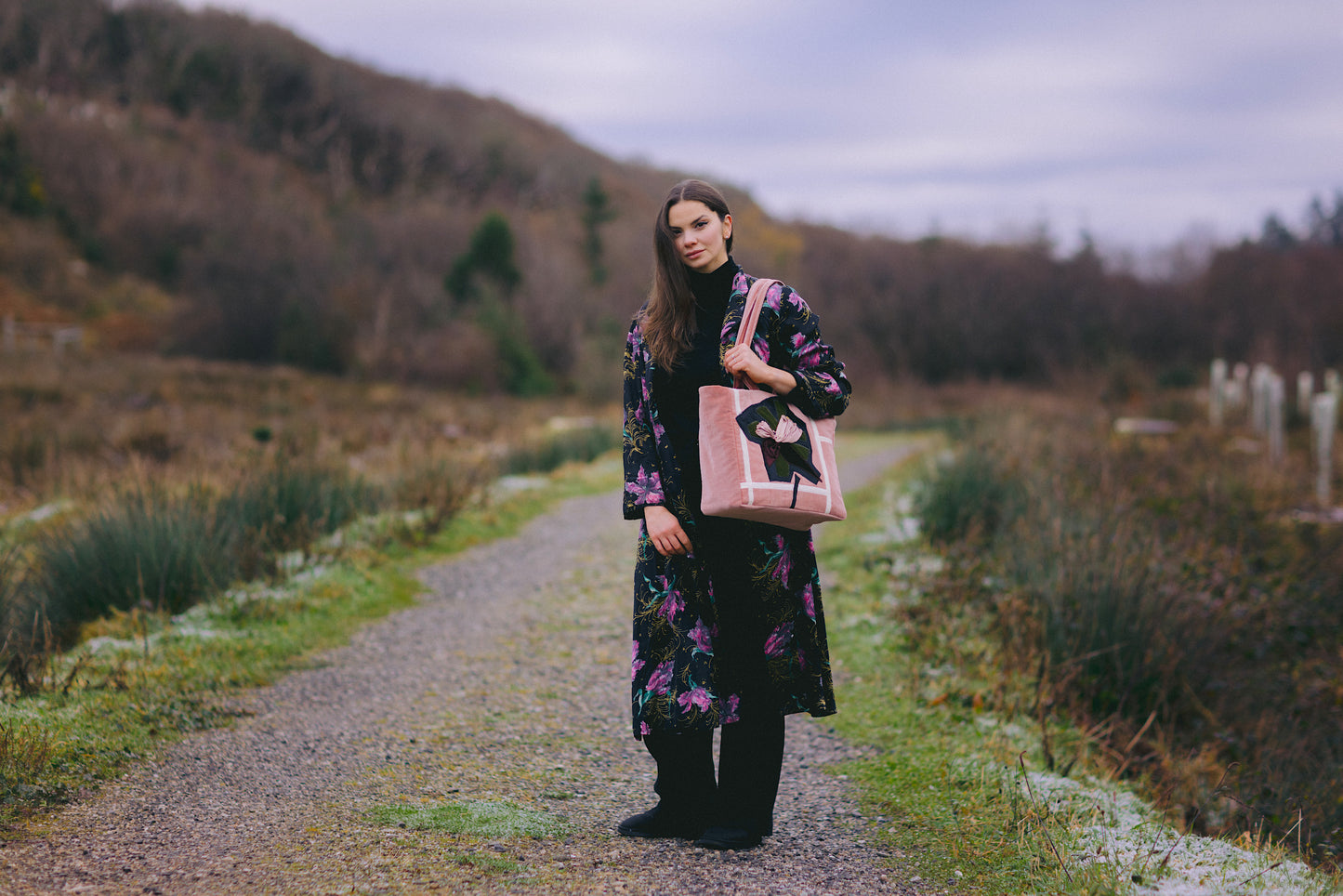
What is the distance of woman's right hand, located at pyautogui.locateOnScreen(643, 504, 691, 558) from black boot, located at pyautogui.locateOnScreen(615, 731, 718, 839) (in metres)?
0.54

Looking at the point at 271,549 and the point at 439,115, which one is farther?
the point at 439,115

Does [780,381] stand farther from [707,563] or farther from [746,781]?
[746,781]

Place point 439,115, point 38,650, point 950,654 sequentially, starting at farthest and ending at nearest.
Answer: point 439,115 < point 950,654 < point 38,650

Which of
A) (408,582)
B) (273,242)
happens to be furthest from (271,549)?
(273,242)

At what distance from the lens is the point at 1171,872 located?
2.59 m

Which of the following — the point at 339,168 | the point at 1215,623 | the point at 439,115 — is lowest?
the point at 1215,623

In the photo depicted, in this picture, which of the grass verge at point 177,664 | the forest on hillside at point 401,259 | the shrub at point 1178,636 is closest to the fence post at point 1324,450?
the shrub at point 1178,636

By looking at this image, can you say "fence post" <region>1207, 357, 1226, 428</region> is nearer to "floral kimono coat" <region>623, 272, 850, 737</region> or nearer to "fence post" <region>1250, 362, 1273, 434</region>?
"fence post" <region>1250, 362, 1273, 434</region>

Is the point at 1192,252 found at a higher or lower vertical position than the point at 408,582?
higher

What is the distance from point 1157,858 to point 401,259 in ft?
154

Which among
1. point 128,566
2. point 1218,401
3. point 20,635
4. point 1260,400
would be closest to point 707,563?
point 20,635

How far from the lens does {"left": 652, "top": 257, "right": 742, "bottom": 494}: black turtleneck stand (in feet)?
8.90

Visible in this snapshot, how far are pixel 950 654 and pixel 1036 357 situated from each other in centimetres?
4103

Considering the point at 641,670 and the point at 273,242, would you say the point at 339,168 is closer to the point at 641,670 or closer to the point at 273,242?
the point at 273,242
